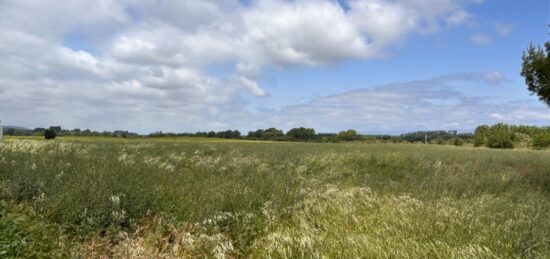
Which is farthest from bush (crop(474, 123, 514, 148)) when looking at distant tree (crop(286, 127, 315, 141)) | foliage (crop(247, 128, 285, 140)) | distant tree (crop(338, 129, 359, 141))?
foliage (crop(247, 128, 285, 140))

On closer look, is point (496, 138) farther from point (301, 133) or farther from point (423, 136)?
point (301, 133)

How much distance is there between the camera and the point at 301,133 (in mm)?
94125

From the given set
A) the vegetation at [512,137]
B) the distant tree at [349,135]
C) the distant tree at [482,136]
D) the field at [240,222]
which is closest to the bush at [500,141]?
the vegetation at [512,137]

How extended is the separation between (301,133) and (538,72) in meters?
82.1

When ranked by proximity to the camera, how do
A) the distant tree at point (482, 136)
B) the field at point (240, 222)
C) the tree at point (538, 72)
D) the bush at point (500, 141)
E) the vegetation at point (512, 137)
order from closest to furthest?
the field at point (240, 222) < the tree at point (538, 72) < the vegetation at point (512, 137) < the bush at point (500, 141) < the distant tree at point (482, 136)

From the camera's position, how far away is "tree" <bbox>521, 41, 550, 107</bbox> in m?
11.7

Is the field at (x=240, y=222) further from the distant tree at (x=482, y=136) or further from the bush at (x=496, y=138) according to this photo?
the distant tree at (x=482, y=136)

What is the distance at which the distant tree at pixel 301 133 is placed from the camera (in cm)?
9146

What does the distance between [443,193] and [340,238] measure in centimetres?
435

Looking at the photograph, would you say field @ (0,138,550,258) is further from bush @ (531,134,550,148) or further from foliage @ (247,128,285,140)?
foliage @ (247,128,285,140)

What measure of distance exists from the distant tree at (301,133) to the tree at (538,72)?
76.5m

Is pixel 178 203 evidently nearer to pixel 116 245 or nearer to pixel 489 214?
pixel 116 245

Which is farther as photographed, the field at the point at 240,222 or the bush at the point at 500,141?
the bush at the point at 500,141

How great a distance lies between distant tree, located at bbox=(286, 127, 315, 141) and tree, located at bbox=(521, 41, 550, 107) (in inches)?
3011
